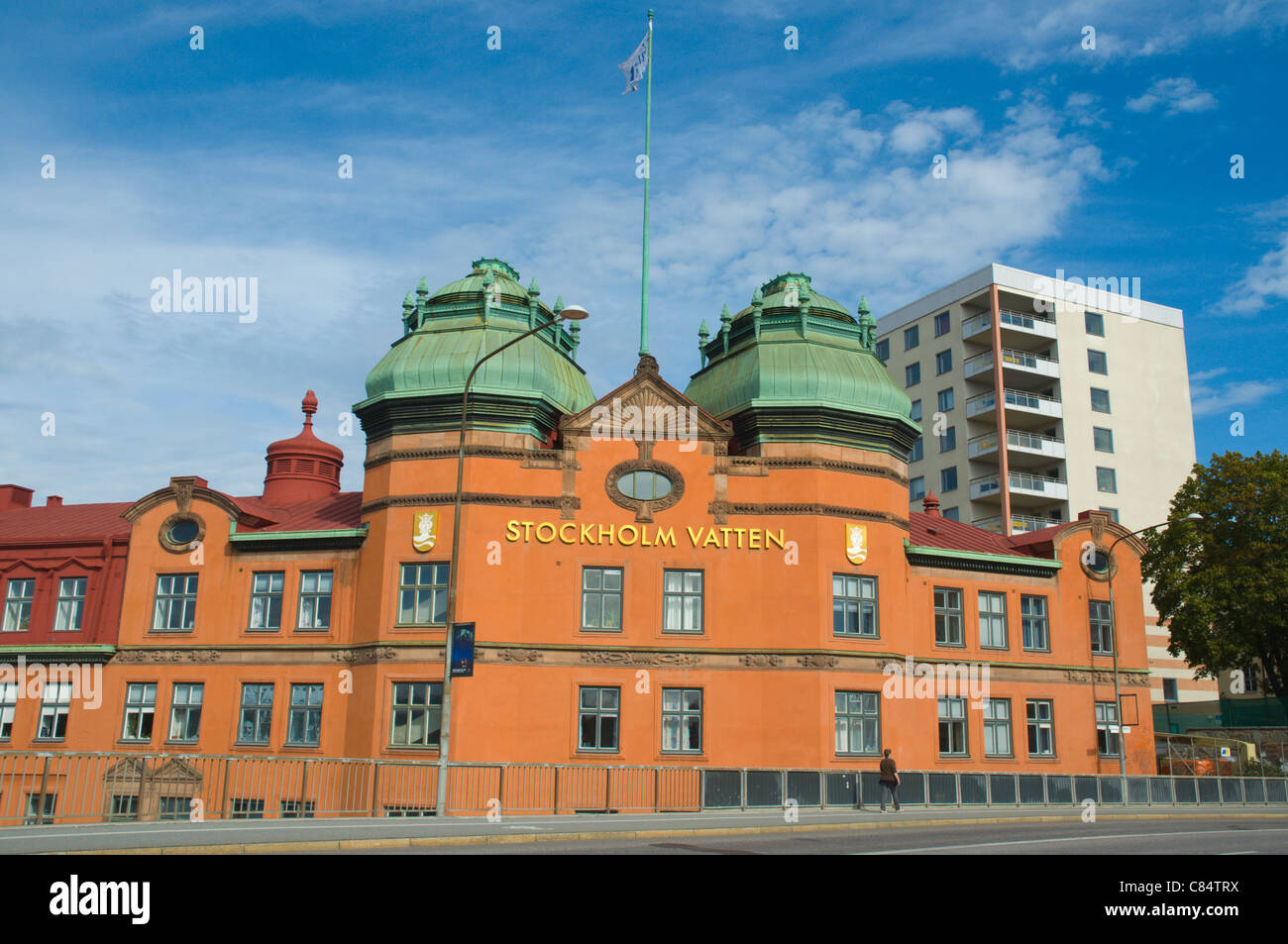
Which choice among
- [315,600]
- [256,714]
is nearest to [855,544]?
[315,600]

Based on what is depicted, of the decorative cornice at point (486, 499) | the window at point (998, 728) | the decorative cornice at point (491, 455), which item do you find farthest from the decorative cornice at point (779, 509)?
the window at point (998, 728)

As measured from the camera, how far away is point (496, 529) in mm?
33062

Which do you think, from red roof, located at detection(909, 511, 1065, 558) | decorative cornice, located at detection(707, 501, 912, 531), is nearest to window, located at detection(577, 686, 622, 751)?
decorative cornice, located at detection(707, 501, 912, 531)

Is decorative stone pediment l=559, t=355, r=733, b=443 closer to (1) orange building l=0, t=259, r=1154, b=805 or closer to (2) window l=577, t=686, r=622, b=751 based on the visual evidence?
(1) orange building l=0, t=259, r=1154, b=805

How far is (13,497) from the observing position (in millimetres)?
45906

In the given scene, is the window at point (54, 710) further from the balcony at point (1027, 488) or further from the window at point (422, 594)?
the balcony at point (1027, 488)

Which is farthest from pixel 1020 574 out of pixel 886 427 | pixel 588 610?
pixel 588 610

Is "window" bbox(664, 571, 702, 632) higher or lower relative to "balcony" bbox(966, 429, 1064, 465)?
lower

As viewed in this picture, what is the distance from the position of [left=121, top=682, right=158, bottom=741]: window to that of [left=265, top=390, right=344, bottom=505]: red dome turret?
9267mm

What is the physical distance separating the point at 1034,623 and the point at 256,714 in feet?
86.1

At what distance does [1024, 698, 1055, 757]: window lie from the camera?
37406 millimetres

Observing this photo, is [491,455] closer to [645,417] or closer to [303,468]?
[645,417]
